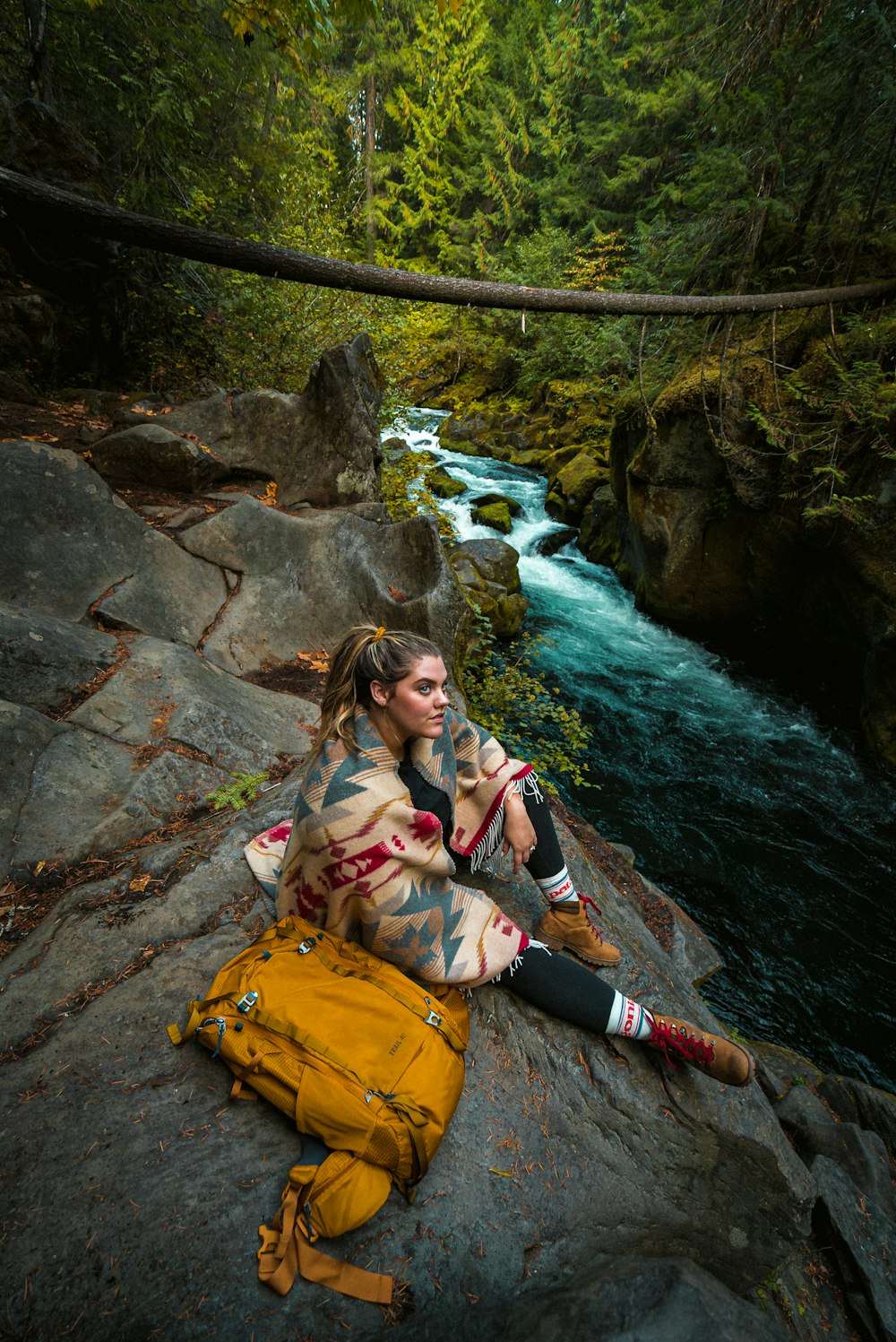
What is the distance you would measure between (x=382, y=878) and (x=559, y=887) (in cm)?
111

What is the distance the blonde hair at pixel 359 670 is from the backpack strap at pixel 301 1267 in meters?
1.37

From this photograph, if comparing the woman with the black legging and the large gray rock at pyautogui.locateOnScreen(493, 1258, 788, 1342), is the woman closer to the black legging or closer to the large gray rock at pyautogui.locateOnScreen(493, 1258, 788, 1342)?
the black legging

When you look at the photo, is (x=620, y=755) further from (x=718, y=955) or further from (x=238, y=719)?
(x=238, y=719)

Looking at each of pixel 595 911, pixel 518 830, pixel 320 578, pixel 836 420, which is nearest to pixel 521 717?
pixel 320 578

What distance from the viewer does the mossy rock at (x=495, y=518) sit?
534 inches

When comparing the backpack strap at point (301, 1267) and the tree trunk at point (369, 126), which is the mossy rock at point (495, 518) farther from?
the backpack strap at point (301, 1267)

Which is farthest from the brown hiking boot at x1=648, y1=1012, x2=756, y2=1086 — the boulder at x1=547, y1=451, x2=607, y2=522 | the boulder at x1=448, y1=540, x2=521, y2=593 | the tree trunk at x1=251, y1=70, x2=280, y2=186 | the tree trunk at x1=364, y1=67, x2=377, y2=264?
the tree trunk at x1=364, y1=67, x2=377, y2=264

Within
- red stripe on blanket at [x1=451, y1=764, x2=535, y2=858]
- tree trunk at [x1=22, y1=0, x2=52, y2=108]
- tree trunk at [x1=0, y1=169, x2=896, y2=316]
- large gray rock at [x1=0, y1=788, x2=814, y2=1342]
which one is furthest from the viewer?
tree trunk at [x1=22, y1=0, x2=52, y2=108]

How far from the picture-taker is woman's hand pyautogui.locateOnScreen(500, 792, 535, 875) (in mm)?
2504

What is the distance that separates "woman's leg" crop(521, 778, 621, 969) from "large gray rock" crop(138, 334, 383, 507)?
17.0 feet

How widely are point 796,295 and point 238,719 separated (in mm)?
7500

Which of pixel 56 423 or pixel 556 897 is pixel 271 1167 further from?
pixel 56 423

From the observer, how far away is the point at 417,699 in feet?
7.21

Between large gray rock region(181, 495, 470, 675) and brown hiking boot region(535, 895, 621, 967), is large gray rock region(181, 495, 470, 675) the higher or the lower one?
the higher one
